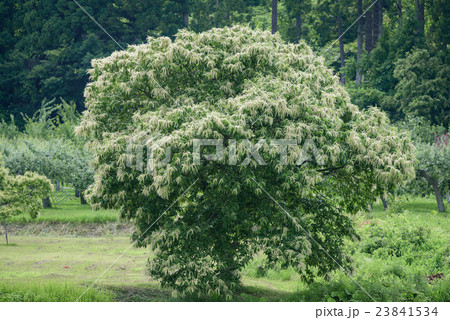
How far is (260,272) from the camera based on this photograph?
18078 mm

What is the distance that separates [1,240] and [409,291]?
2043cm

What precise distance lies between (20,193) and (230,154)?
12945 mm

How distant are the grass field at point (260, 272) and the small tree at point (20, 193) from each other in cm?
192

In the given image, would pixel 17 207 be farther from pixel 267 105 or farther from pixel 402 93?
pixel 402 93

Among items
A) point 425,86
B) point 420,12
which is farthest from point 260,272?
point 420,12

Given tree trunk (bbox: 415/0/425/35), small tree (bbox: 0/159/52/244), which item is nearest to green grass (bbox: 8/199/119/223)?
small tree (bbox: 0/159/52/244)

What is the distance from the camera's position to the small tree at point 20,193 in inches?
776

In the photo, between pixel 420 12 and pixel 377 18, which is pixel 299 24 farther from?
pixel 420 12

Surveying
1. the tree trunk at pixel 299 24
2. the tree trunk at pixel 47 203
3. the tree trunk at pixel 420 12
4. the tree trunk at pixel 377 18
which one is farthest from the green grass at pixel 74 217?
the tree trunk at pixel 420 12

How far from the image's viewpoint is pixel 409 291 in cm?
1153

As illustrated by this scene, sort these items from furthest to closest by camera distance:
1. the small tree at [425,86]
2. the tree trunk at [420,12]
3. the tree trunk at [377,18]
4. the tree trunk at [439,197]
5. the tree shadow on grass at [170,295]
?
the tree trunk at [377,18], the tree trunk at [420,12], the small tree at [425,86], the tree trunk at [439,197], the tree shadow on grass at [170,295]

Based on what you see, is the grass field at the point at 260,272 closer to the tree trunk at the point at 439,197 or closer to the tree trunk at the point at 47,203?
the tree trunk at the point at 439,197

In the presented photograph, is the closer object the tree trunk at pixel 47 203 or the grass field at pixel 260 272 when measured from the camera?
the grass field at pixel 260 272

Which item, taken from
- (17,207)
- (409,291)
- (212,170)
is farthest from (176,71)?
(17,207)
